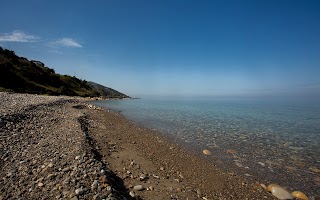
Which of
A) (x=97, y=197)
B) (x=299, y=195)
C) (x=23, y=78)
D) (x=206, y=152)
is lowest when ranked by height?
(x=299, y=195)

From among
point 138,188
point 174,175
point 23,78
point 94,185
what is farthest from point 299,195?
point 23,78

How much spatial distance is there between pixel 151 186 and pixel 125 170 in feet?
5.59

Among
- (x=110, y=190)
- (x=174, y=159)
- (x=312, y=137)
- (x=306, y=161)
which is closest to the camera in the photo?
(x=110, y=190)

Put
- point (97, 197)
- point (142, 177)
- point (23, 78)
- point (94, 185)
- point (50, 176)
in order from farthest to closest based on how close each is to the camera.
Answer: point (23, 78) → point (142, 177) → point (50, 176) → point (94, 185) → point (97, 197)

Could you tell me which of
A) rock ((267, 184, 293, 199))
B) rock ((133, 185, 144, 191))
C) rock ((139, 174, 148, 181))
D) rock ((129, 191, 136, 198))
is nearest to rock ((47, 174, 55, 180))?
rock ((129, 191, 136, 198))

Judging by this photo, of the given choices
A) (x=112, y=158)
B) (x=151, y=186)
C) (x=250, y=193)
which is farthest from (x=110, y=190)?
(x=250, y=193)

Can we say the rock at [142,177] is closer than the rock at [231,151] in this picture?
Yes

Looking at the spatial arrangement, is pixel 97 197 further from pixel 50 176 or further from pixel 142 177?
pixel 142 177

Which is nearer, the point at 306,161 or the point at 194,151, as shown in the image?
the point at 306,161

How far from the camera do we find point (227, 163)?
448 inches

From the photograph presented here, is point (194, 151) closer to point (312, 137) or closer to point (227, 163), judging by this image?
point (227, 163)

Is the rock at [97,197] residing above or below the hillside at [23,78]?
below

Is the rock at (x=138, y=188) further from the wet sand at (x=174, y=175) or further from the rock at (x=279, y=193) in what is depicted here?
the rock at (x=279, y=193)

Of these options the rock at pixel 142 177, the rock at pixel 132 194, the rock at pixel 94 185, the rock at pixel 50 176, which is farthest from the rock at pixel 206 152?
the rock at pixel 50 176
